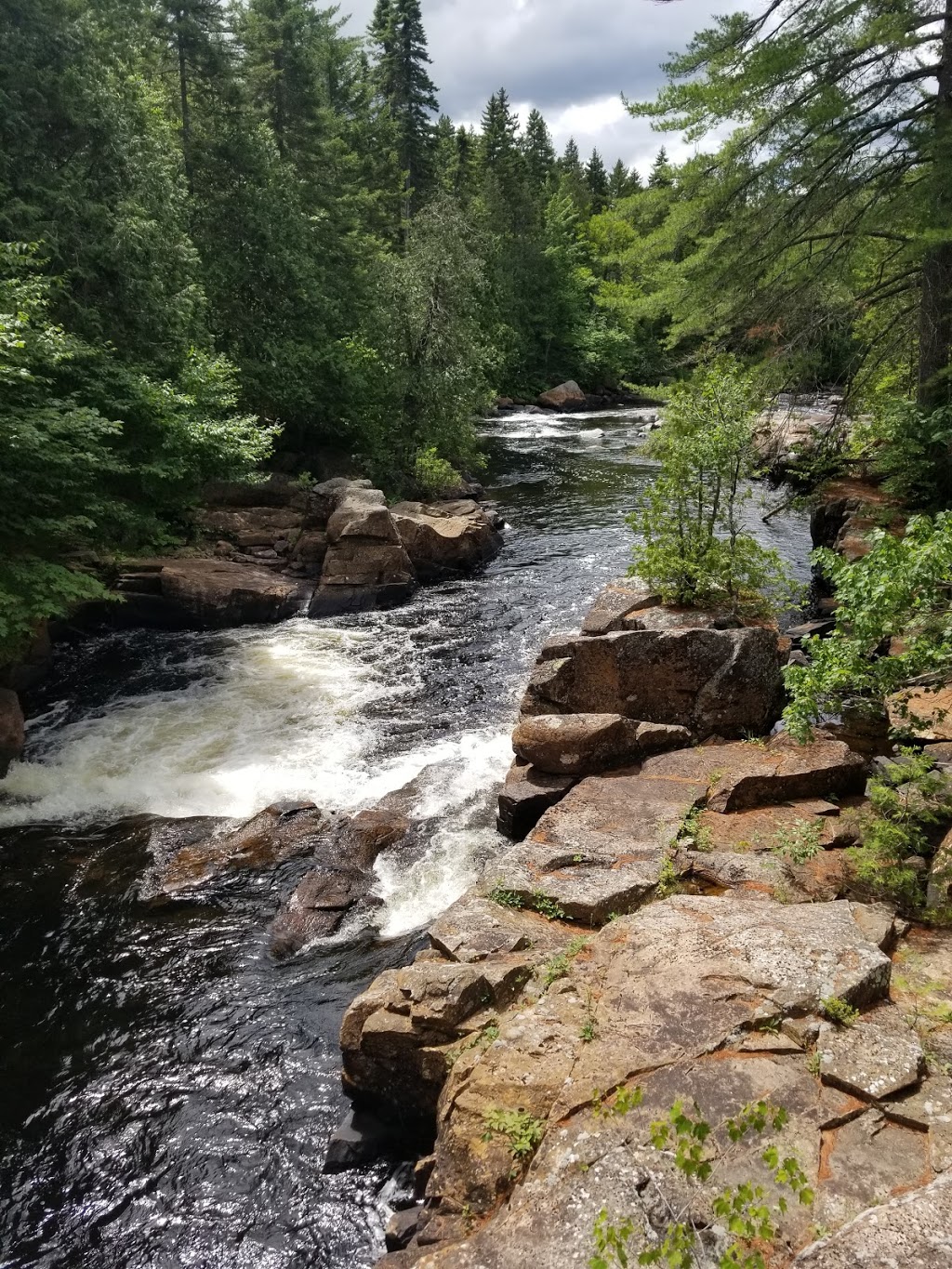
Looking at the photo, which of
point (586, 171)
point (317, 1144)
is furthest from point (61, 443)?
point (586, 171)

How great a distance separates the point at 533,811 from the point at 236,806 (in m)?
3.67

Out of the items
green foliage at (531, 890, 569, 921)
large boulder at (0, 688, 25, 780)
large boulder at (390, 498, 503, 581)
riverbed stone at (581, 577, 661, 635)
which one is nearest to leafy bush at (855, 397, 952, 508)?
riverbed stone at (581, 577, 661, 635)

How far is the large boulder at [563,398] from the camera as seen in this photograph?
42062mm

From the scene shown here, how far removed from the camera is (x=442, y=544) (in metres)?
17.0

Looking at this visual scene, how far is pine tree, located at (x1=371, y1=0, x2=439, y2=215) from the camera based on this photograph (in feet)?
125

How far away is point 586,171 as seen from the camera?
6606 cm

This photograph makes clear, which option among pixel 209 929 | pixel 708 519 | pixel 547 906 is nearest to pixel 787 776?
pixel 547 906

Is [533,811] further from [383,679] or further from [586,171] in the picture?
[586,171]

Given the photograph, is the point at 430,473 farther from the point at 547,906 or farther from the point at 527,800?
the point at 547,906

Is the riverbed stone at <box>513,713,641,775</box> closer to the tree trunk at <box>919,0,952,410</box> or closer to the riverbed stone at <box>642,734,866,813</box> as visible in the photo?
the riverbed stone at <box>642,734,866,813</box>

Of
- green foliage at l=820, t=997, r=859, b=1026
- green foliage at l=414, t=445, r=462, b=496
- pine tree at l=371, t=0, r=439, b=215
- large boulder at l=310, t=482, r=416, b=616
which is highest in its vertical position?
pine tree at l=371, t=0, r=439, b=215

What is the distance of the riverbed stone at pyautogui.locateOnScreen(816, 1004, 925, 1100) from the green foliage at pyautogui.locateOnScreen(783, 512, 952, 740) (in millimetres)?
2232

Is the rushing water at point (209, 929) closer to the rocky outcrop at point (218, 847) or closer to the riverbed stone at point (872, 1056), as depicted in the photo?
the rocky outcrop at point (218, 847)

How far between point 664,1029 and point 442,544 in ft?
44.9
